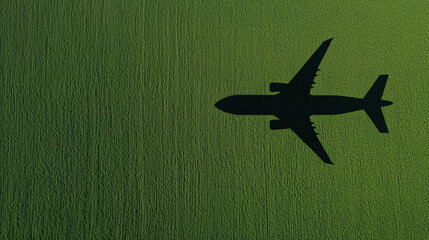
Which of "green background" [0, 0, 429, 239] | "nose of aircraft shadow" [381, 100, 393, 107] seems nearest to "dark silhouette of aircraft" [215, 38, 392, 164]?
"nose of aircraft shadow" [381, 100, 393, 107]

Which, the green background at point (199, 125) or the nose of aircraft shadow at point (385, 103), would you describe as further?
the nose of aircraft shadow at point (385, 103)

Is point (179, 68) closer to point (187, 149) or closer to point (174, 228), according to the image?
point (187, 149)

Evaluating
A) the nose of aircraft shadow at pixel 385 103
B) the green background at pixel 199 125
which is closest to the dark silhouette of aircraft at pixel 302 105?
the nose of aircraft shadow at pixel 385 103

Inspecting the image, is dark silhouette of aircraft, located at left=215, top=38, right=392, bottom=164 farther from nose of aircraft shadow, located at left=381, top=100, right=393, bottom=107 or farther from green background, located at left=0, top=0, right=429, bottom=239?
green background, located at left=0, top=0, right=429, bottom=239

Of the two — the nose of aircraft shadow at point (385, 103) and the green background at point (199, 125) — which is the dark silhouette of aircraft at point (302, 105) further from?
the green background at point (199, 125)

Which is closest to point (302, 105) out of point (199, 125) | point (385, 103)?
point (385, 103)
